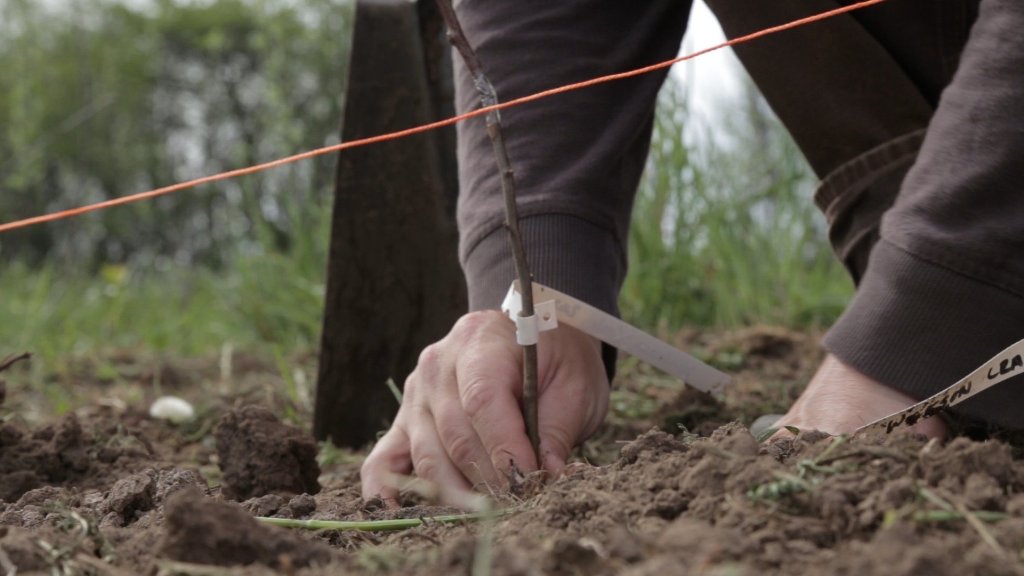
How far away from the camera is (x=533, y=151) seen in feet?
5.78

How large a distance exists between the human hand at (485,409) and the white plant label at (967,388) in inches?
15.9

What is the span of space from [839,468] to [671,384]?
1.60 m

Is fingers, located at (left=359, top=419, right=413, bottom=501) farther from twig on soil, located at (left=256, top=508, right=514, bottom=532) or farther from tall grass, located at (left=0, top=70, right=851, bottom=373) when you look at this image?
tall grass, located at (left=0, top=70, right=851, bottom=373)

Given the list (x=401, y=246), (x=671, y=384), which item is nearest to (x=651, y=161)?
(x=671, y=384)

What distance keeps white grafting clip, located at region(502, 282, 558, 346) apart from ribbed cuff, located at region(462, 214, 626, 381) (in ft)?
0.34

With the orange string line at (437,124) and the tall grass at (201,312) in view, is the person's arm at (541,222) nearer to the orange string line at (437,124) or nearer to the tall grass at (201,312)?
the orange string line at (437,124)

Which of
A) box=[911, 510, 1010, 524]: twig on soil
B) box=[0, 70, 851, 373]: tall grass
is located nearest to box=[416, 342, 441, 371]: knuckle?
box=[911, 510, 1010, 524]: twig on soil

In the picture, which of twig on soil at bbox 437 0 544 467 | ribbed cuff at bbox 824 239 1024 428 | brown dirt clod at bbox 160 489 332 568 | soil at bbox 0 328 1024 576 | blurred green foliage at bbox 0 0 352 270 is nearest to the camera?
soil at bbox 0 328 1024 576

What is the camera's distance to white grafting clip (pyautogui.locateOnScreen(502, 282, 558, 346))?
4.72ft

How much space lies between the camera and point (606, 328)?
5.38ft

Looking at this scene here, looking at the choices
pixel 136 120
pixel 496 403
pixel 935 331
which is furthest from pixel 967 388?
pixel 136 120

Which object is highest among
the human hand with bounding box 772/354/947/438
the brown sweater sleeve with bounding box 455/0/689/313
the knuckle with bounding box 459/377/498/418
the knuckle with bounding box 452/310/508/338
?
the brown sweater sleeve with bounding box 455/0/689/313

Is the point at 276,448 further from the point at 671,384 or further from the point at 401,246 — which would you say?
the point at 671,384

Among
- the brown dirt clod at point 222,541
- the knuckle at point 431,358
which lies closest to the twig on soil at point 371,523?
the brown dirt clod at point 222,541
